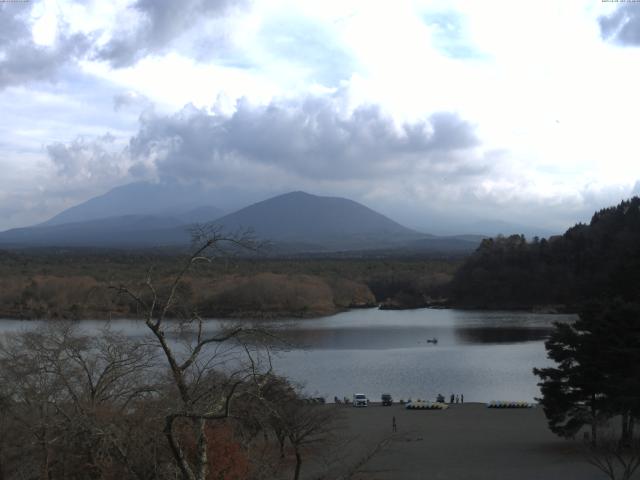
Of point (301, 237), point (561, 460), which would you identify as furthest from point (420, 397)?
point (301, 237)

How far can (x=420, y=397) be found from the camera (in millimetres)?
21578

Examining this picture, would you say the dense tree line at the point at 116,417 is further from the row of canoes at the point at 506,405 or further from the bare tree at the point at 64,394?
the row of canoes at the point at 506,405

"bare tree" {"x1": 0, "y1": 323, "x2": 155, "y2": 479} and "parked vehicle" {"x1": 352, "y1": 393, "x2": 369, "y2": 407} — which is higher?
"bare tree" {"x1": 0, "y1": 323, "x2": 155, "y2": 479}

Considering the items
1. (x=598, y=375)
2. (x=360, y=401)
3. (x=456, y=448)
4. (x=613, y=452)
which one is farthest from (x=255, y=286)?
(x=613, y=452)

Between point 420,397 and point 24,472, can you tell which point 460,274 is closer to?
point 420,397

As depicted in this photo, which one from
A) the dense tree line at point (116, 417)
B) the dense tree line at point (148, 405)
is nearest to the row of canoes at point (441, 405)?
the dense tree line at point (116, 417)

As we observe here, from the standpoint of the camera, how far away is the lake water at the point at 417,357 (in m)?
22.6

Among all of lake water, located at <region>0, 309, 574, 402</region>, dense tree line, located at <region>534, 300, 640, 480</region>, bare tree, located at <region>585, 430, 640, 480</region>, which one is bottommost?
lake water, located at <region>0, 309, 574, 402</region>

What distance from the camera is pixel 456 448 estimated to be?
1470 centimetres

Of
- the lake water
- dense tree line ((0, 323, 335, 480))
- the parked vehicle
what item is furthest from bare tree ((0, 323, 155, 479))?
the parked vehicle

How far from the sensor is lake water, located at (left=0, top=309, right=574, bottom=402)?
22609 millimetres

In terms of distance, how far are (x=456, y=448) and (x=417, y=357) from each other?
1425 cm

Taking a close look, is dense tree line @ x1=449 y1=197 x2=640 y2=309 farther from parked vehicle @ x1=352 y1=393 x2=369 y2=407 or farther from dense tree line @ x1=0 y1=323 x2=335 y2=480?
dense tree line @ x1=0 y1=323 x2=335 y2=480

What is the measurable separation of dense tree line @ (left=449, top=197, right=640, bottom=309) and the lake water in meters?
7.73
